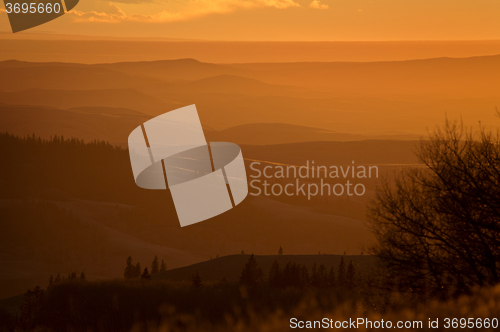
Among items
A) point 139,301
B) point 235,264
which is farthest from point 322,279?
point 235,264

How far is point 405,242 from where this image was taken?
1112 inches

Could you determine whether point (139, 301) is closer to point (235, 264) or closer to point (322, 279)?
point (322, 279)

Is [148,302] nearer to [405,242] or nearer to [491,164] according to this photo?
[405,242]

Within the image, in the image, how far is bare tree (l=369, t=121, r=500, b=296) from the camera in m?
25.2

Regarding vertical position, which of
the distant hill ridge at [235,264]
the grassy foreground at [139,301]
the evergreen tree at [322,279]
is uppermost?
the distant hill ridge at [235,264]

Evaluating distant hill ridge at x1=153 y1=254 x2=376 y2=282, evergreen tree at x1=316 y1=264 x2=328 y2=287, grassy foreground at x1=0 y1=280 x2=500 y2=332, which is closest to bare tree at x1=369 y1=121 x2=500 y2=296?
grassy foreground at x1=0 y1=280 x2=500 y2=332

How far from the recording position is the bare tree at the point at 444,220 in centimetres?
2523

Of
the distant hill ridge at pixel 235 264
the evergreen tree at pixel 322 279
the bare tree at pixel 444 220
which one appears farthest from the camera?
the distant hill ridge at pixel 235 264

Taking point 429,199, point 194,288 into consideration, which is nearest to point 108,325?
point 429,199

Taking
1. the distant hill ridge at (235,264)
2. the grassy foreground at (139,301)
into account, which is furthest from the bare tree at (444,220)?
the distant hill ridge at (235,264)

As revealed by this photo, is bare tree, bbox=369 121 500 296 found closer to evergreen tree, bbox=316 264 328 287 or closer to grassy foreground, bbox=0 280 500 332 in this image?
grassy foreground, bbox=0 280 500 332

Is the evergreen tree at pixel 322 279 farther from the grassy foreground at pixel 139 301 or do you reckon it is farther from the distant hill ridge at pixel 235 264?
the distant hill ridge at pixel 235 264

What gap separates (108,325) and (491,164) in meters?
20.7

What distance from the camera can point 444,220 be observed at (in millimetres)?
27062
